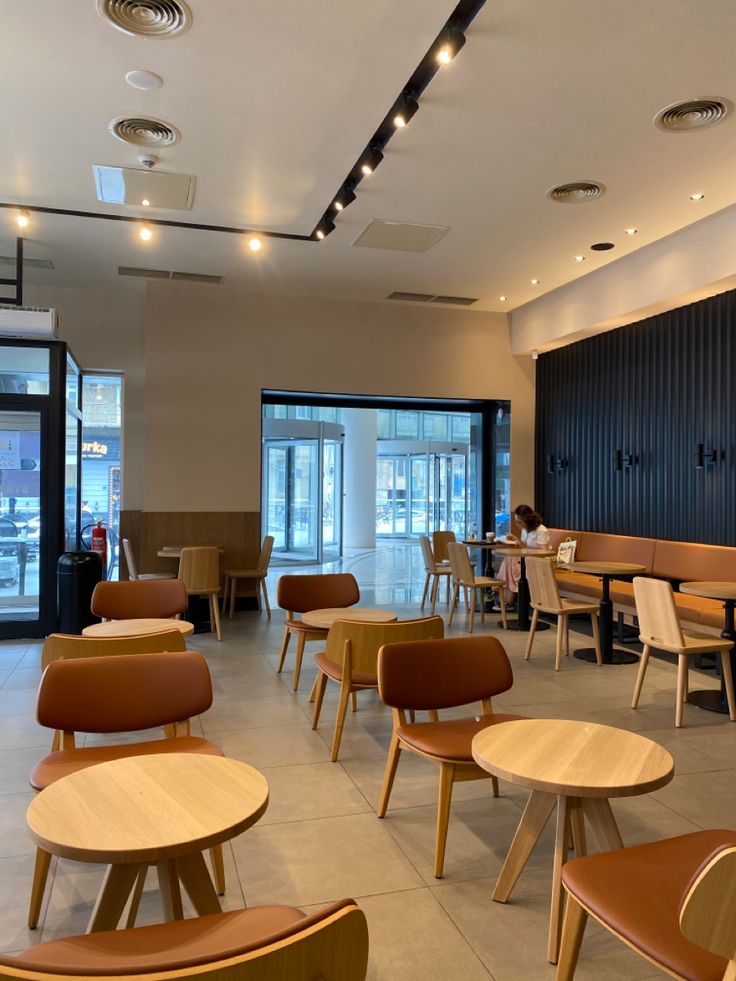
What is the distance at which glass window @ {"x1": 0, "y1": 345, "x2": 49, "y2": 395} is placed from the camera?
24.1ft

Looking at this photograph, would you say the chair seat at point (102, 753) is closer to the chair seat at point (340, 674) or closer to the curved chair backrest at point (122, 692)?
the curved chair backrest at point (122, 692)

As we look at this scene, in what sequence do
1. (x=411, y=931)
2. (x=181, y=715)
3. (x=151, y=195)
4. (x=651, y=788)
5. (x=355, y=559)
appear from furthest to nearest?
1. (x=355, y=559)
2. (x=151, y=195)
3. (x=181, y=715)
4. (x=411, y=931)
5. (x=651, y=788)

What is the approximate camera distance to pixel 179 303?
9188 millimetres

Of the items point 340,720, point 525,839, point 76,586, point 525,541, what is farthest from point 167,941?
point 525,541

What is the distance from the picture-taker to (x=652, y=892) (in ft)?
6.22

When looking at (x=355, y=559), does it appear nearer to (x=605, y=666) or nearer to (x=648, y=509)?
(x=648, y=509)

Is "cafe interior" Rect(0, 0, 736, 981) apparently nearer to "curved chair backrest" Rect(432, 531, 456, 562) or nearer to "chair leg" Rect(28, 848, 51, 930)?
"chair leg" Rect(28, 848, 51, 930)

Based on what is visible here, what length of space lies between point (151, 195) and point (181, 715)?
4795 mm

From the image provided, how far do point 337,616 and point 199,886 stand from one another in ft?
9.75

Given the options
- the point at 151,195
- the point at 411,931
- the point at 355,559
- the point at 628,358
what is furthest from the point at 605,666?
the point at 355,559

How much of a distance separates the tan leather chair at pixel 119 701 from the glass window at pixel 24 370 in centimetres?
529

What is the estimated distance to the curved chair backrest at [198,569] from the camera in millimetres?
7340

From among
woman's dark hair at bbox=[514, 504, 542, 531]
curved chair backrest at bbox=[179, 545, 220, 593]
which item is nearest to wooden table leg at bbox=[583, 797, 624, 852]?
curved chair backrest at bbox=[179, 545, 220, 593]

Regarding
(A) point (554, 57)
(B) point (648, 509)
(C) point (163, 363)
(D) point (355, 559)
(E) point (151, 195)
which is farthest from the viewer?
(D) point (355, 559)
